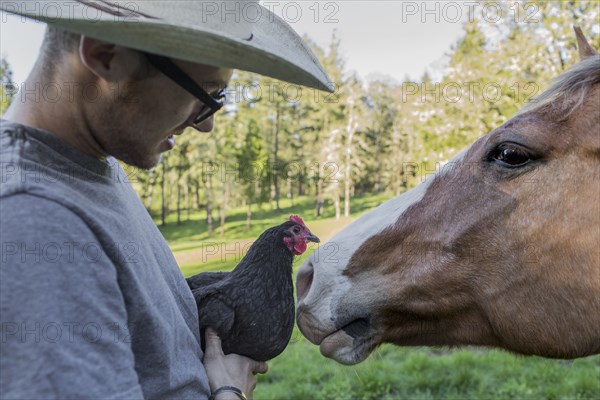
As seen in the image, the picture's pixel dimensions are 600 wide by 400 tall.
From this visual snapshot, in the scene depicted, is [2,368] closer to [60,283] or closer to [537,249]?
[60,283]

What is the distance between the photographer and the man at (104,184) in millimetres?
838

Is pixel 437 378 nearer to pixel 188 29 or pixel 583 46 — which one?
pixel 583 46

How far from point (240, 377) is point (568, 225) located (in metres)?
1.23

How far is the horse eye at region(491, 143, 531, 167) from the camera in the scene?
1802 mm

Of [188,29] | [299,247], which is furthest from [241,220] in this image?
[188,29]

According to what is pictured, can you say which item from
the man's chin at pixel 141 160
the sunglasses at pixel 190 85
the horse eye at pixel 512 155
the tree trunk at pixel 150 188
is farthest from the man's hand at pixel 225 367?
the tree trunk at pixel 150 188

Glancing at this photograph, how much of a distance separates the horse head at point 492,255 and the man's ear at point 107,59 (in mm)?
1139

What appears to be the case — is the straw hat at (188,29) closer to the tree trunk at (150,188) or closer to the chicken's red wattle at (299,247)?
the chicken's red wattle at (299,247)

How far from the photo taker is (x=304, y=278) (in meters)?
2.04

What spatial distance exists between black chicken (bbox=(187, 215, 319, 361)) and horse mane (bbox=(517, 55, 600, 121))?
1103mm

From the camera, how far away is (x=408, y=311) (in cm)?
194

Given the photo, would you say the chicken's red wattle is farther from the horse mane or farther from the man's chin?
the horse mane

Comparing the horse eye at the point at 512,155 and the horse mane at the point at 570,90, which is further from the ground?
the horse mane at the point at 570,90

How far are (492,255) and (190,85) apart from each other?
1.30 meters
